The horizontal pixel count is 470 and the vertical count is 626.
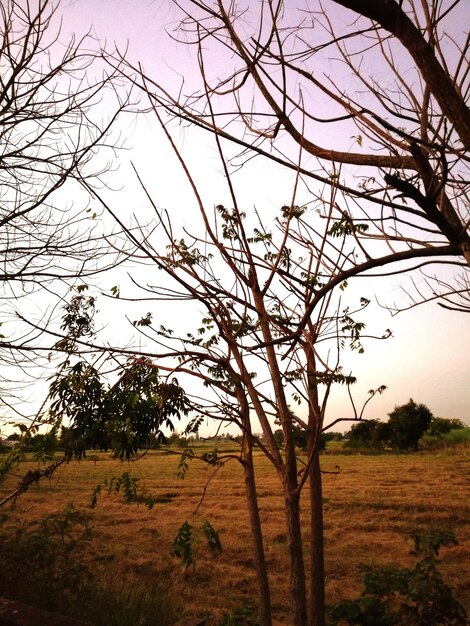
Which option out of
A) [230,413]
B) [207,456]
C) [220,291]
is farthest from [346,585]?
[220,291]

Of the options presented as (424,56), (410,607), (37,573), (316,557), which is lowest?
(37,573)

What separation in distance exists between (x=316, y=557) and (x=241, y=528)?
11782 millimetres

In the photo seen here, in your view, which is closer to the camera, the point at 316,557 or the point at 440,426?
the point at 316,557

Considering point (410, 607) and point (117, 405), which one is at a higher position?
→ point (117, 405)

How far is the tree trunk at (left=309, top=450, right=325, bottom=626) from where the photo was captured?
2215 mm

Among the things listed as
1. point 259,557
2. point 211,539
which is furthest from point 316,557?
point 211,539

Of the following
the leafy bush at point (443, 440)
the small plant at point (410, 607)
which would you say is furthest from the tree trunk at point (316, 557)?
the leafy bush at point (443, 440)

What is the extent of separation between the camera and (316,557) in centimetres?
233

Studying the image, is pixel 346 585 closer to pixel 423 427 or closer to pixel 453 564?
pixel 453 564

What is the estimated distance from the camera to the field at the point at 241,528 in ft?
25.4

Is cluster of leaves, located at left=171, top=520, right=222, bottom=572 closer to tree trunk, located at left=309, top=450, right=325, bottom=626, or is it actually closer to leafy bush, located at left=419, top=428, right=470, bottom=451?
tree trunk, located at left=309, top=450, right=325, bottom=626

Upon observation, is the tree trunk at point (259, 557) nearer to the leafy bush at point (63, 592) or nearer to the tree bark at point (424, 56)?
the tree bark at point (424, 56)

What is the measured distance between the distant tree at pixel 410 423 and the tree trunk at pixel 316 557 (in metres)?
45.4

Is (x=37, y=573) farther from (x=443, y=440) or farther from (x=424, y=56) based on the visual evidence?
(x=443, y=440)
